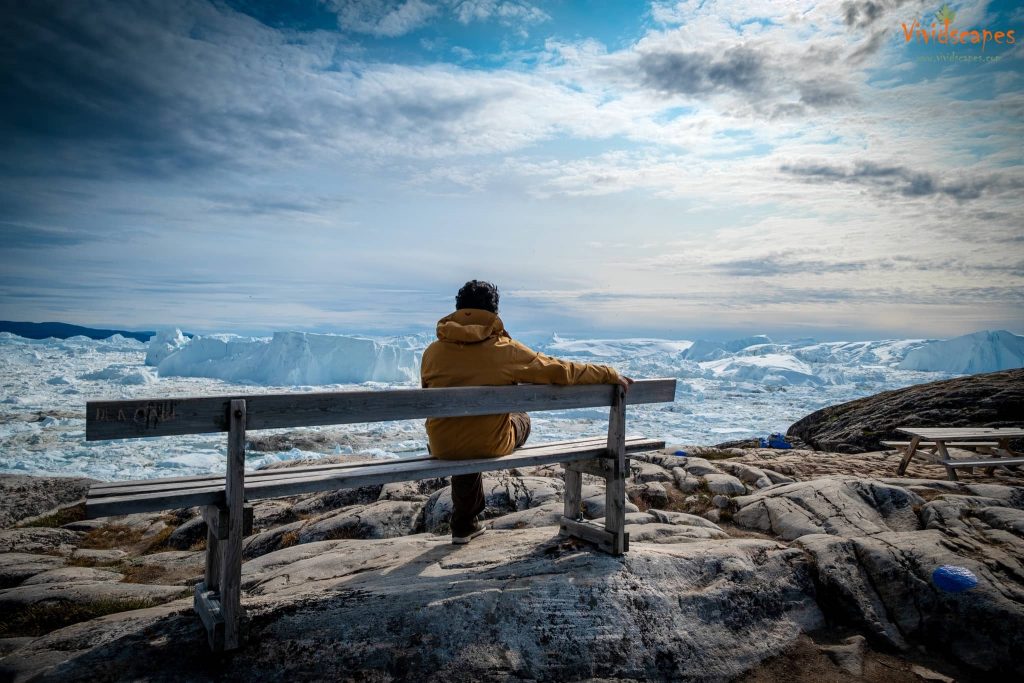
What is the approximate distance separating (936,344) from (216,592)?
120791mm

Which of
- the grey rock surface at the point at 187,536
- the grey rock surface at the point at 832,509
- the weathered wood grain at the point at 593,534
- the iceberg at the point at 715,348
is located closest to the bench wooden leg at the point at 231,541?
the weathered wood grain at the point at 593,534

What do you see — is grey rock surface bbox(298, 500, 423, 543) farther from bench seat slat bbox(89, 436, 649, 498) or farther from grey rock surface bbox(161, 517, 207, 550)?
bench seat slat bbox(89, 436, 649, 498)

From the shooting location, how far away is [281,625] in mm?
3832

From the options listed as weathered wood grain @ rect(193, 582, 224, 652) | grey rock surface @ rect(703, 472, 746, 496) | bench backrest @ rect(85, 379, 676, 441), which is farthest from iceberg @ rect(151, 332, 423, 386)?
weathered wood grain @ rect(193, 582, 224, 652)

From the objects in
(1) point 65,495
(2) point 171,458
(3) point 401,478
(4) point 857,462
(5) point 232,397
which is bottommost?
(2) point 171,458

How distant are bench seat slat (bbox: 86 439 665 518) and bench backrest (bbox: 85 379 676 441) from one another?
1.31ft

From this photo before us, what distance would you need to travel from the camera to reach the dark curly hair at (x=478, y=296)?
4859 millimetres

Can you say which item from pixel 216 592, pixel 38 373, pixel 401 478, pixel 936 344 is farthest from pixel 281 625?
pixel 936 344

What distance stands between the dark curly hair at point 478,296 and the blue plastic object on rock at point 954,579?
4536mm

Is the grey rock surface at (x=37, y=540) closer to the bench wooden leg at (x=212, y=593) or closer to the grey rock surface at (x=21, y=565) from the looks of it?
the grey rock surface at (x=21, y=565)

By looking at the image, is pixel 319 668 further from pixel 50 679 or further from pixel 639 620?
pixel 639 620

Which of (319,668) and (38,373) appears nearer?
(319,668)

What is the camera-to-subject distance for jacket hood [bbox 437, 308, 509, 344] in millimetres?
4656

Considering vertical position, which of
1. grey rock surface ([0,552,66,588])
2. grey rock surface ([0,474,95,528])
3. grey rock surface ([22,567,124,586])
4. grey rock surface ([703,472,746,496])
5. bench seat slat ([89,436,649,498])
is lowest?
grey rock surface ([0,474,95,528])
